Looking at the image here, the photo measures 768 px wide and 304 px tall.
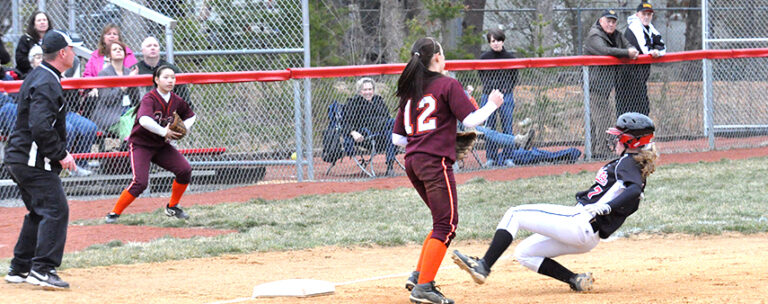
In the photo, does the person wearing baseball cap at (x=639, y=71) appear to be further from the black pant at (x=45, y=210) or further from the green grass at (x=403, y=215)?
the black pant at (x=45, y=210)

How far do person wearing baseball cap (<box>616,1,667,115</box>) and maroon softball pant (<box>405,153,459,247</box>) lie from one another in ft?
27.7

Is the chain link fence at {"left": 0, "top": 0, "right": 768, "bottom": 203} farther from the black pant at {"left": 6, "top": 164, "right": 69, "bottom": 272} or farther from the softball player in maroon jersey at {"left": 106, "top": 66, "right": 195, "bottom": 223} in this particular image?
the black pant at {"left": 6, "top": 164, "right": 69, "bottom": 272}

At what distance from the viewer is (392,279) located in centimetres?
Result: 729

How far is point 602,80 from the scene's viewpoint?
14.1 m

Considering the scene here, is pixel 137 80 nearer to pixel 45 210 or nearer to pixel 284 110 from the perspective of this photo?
pixel 284 110

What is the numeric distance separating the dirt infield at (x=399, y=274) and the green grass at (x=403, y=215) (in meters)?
0.28

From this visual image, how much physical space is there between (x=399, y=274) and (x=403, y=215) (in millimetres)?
2931

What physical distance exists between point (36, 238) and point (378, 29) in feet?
50.5

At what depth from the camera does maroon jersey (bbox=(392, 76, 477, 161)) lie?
6.06m

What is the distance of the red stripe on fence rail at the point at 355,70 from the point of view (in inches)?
444

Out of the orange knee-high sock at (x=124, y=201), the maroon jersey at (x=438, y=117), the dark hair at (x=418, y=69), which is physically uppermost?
the dark hair at (x=418, y=69)

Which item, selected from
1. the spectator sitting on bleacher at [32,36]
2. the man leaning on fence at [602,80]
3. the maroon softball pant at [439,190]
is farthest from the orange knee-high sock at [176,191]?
the man leaning on fence at [602,80]

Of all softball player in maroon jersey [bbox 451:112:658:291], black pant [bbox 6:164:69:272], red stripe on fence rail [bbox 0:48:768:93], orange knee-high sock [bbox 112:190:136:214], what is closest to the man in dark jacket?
red stripe on fence rail [bbox 0:48:768:93]

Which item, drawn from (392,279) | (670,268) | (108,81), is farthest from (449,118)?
(108,81)
